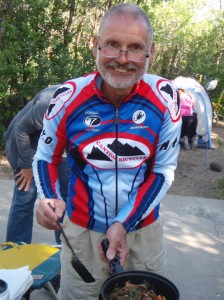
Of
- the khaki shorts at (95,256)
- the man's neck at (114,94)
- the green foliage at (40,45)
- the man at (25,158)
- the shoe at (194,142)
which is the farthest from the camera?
the shoe at (194,142)

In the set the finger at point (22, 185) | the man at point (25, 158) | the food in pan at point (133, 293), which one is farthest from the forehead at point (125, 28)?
the finger at point (22, 185)

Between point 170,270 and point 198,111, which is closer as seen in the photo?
point 170,270

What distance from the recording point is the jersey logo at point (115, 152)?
1.86 meters

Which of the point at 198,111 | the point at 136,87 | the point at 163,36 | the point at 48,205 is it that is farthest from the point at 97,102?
the point at 163,36

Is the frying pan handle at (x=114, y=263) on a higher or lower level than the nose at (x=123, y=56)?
lower

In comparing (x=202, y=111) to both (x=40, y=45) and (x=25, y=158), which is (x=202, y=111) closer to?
(x=40, y=45)

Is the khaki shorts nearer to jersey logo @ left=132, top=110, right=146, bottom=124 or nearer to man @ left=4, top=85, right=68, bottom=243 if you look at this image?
jersey logo @ left=132, top=110, right=146, bottom=124

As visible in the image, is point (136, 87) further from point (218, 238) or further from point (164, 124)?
point (218, 238)

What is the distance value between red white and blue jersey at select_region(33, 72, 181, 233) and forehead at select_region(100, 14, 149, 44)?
7.9 inches

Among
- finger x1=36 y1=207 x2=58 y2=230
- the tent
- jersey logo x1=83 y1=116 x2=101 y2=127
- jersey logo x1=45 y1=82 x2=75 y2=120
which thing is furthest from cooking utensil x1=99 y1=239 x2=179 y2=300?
the tent

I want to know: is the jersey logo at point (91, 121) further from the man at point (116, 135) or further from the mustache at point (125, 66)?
the mustache at point (125, 66)

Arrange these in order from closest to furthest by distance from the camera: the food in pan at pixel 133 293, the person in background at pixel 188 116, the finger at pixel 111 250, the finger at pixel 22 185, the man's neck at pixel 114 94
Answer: the food in pan at pixel 133 293
the finger at pixel 111 250
the man's neck at pixel 114 94
the finger at pixel 22 185
the person in background at pixel 188 116

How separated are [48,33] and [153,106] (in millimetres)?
6479

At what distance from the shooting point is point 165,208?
18.4ft
